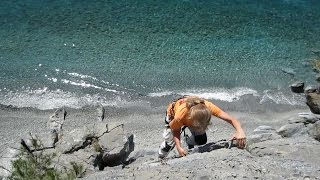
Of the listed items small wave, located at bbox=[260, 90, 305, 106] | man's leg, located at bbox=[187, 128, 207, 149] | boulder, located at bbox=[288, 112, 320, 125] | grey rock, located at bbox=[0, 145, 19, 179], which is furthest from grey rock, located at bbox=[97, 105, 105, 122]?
man's leg, located at bbox=[187, 128, 207, 149]

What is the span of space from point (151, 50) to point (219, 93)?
457 cm

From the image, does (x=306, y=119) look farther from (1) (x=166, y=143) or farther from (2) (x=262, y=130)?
(1) (x=166, y=143)

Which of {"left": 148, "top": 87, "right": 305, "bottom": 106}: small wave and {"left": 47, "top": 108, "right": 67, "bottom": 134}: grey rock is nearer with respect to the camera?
{"left": 47, "top": 108, "right": 67, "bottom": 134}: grey rock

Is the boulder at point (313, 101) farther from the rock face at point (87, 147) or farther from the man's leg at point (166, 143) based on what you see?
the man's leg at point (166, 143)

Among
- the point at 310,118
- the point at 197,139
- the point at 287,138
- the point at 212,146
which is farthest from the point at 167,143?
the point at 310,118

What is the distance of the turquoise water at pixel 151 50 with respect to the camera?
67.3 ft

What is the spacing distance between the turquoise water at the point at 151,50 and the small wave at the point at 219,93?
0.15 ft

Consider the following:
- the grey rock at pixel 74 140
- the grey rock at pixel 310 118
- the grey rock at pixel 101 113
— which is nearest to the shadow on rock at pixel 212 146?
the grey rock at pixel 74 140

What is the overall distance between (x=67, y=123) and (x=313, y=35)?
1550 centimetres

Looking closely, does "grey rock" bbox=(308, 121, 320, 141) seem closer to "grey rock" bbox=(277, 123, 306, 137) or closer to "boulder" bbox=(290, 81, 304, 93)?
"grey rock" bbox=(277, 123, 306, 137)

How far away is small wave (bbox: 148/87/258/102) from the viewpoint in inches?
804

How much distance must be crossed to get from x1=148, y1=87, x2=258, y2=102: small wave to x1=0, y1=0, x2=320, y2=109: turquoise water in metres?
0.04

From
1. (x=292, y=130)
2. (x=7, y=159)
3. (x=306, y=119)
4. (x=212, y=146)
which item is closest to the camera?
(x=212, y=146)

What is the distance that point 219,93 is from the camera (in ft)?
67.9
